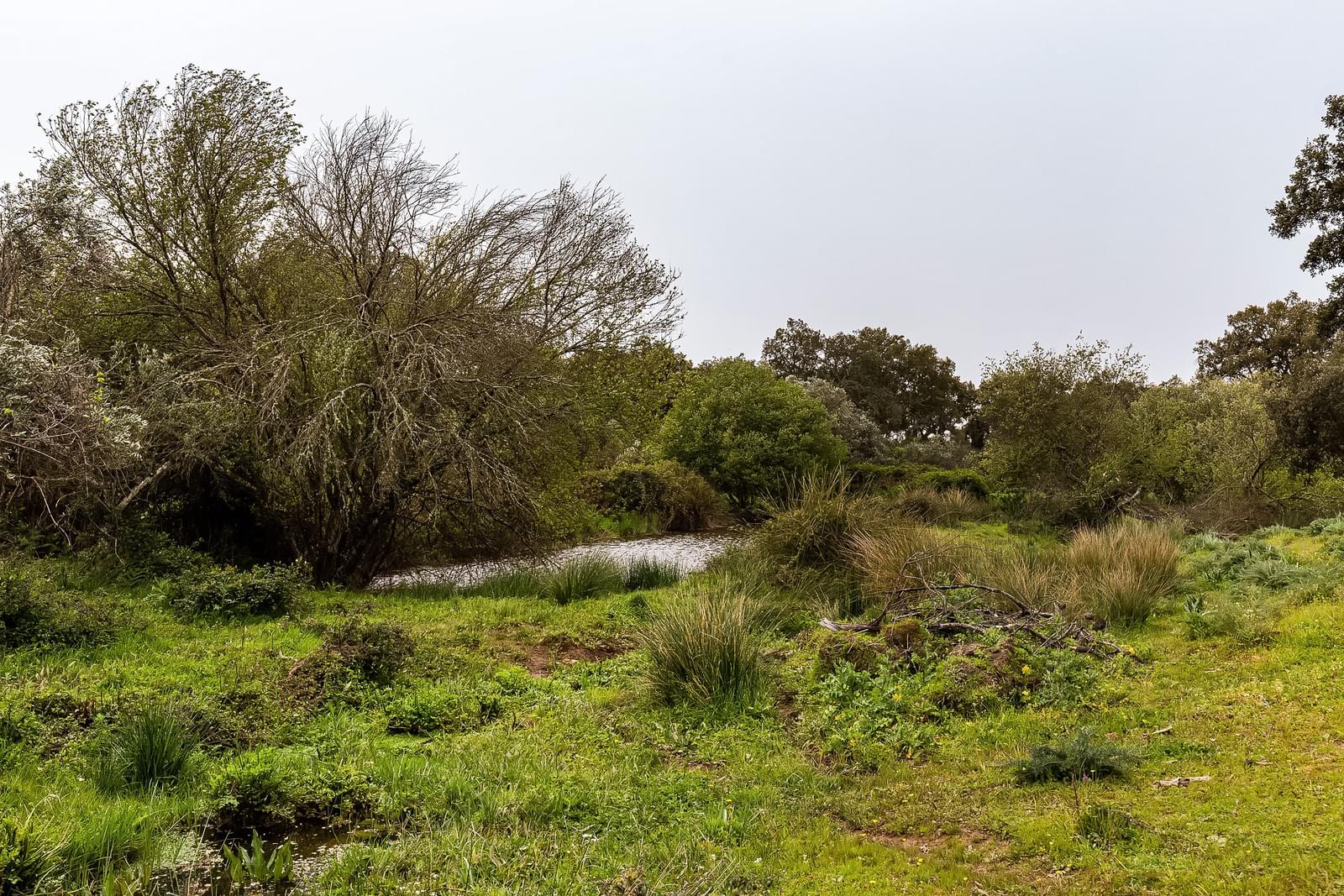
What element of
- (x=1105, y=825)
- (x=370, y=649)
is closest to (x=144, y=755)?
(x=370, y=649)

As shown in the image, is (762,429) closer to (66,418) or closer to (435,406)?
(435,406)

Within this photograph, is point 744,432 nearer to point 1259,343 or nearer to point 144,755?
point 144,755

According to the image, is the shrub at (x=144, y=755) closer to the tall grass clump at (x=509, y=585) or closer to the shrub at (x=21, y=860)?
the shrub at (x=21, y=860)

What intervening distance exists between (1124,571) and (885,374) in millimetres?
39812

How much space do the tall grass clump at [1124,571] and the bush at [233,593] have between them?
8.97m

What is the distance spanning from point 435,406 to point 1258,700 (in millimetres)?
10121

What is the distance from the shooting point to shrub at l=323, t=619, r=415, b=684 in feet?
23.2

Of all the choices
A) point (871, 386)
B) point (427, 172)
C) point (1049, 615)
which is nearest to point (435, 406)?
point (427, 172)

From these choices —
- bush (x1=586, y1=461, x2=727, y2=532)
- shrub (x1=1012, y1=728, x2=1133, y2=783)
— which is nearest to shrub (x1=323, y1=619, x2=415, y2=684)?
shrub (x1=1012, y1=728, x2=1133, y2=783)

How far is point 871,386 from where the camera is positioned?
47.4 m

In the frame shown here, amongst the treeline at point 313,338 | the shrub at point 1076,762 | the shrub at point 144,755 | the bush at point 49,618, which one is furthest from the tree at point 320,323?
the shrub at point 1076,762

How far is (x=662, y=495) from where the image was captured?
22.9 meters

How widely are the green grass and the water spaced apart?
519cm

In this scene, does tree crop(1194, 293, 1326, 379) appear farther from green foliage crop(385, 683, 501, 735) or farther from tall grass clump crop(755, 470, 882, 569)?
green foliage crop(385, 683, 501, 735)
